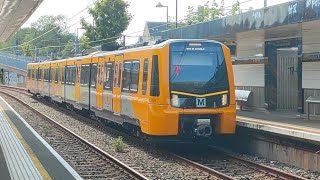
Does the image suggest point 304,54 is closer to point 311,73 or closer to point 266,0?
point 311,73

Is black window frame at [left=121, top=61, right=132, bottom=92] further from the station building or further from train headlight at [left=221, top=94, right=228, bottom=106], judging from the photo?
the station building

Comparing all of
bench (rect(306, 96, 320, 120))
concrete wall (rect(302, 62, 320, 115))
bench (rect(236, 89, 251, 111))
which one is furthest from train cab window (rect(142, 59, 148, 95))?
bench (rect(236, 89, 251, 111))

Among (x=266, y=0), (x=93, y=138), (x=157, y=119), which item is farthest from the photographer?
(x=266, y=0)

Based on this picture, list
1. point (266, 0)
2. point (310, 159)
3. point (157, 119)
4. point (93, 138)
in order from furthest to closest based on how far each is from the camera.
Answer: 1. point (266, 0)
2. point (93, 138)
3. point (157, 119)
4. point (310, 159)

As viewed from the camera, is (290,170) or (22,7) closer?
(290,170)

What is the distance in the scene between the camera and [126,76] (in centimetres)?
1477

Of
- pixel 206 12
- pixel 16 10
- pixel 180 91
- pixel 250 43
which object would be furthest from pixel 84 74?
pixel 206 12

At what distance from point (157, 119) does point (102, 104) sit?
561 centimetres

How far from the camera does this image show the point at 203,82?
42.2ft

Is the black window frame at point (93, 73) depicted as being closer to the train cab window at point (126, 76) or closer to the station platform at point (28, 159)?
the station platform at point (28, 159)

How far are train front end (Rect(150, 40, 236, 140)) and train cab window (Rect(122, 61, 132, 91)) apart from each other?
85.6 inches

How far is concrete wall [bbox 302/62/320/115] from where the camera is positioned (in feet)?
54.5

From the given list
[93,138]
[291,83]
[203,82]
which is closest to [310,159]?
[203,82]

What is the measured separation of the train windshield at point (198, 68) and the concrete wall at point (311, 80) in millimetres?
4798
